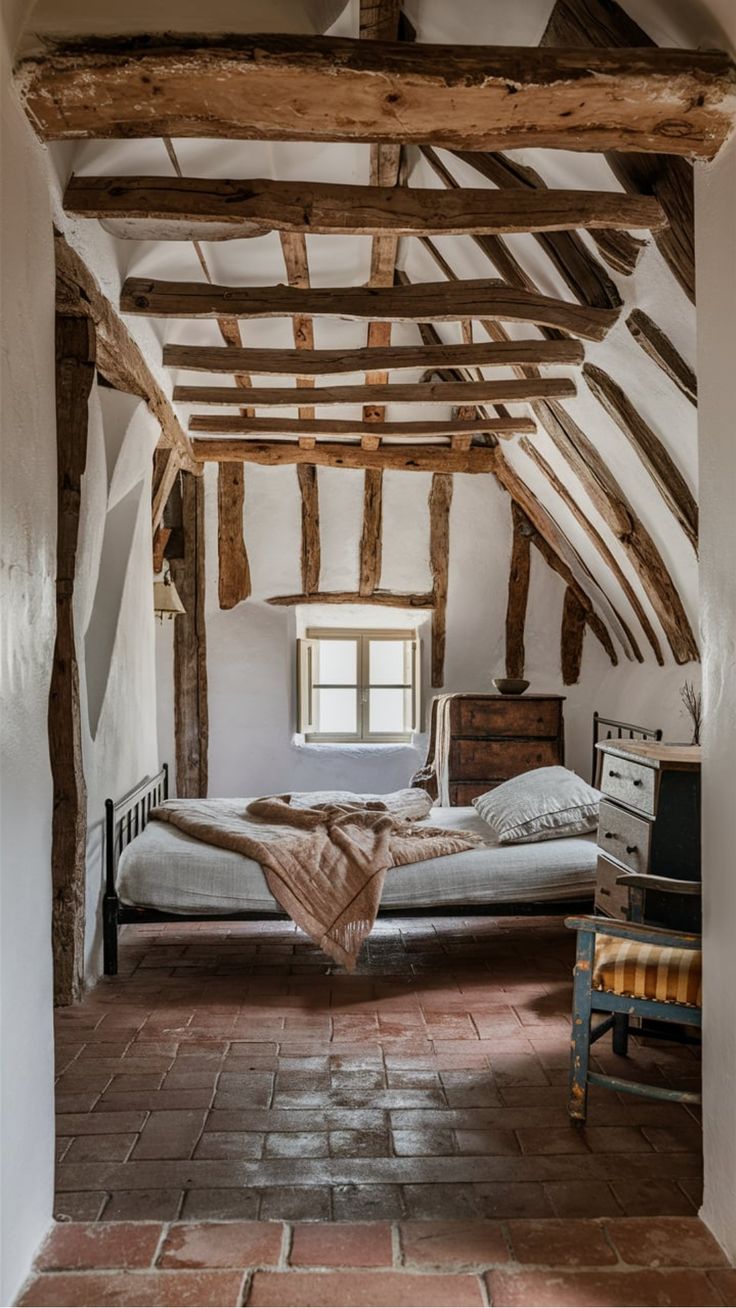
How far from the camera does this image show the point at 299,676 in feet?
26.2

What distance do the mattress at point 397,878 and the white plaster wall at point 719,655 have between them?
1.77 meters

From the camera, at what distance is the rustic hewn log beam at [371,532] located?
776 cm

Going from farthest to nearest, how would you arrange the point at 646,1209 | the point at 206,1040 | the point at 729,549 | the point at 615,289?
1. the point at 615,289
2. the point at 206,1040
3. the point at 646,1209
4. the point at 729,549

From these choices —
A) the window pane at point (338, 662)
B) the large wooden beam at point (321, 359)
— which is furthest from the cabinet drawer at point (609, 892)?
the window pane at point (338, 662)

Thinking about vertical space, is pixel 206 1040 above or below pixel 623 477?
below

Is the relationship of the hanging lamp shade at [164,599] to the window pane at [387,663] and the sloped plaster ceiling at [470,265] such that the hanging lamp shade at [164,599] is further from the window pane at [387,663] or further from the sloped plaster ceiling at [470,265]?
the window pane at [387,663]

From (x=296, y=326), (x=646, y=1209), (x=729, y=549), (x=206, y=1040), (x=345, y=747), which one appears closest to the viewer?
(x=729, y=549)

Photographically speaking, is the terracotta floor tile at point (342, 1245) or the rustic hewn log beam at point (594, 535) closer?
the terracotta floor tile at point (342, 1245)

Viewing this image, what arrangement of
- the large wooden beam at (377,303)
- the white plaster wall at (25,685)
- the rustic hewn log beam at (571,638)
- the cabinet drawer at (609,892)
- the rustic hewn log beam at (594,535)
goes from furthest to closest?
the rustic hewn log beam at (571,638) → the rustic hewn log beam at (594,535) → the large wooden beam at (377,303) → the cabinet drawer at (609,892) → the white plaster wall at (25,685)

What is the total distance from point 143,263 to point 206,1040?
339 cm

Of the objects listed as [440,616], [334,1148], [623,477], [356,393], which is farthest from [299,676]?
[334,1148]

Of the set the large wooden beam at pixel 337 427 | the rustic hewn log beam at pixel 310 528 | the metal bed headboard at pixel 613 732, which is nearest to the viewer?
A: the large wooden beam at pixel 337 427

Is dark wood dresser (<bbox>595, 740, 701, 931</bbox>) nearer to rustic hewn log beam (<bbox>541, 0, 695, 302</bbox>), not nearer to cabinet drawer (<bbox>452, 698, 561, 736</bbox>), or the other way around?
rustic hewn log beam (<bbox>541, 0, 695, 302</bbox>)

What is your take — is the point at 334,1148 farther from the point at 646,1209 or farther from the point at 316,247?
the point at 316,247
